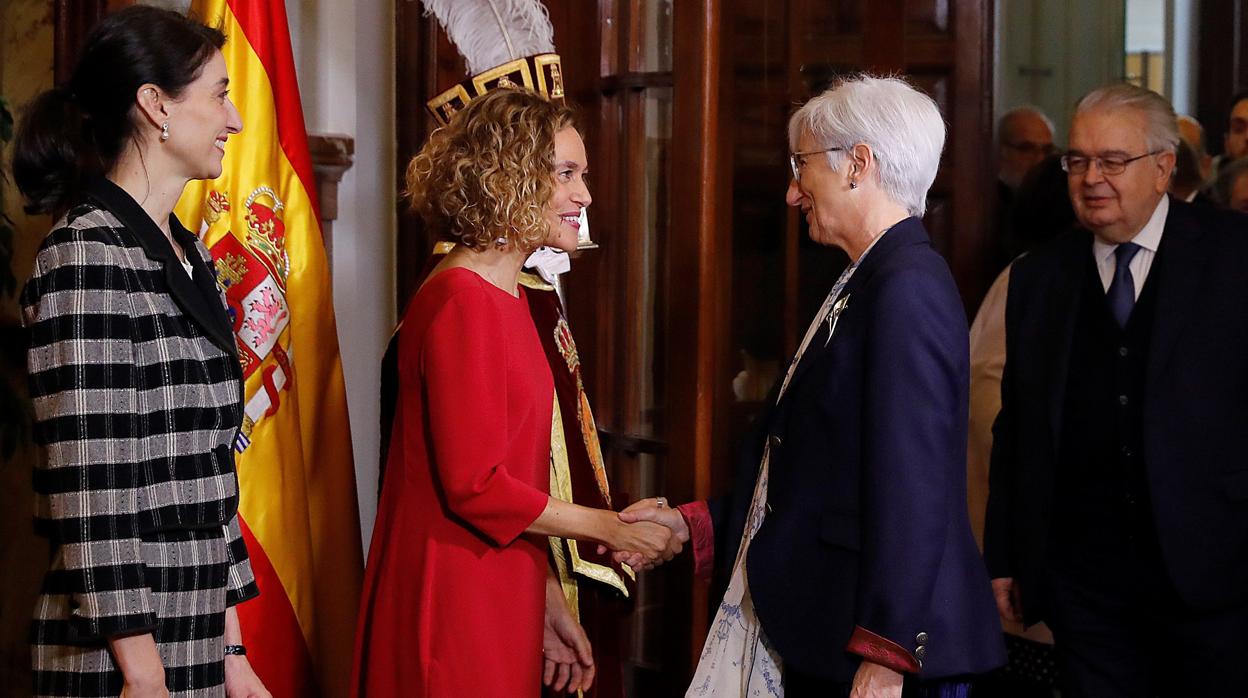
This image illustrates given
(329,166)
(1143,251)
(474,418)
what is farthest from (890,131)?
(329,166)

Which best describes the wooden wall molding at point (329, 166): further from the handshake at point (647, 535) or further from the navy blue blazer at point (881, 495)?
the navy blue blazer at point (881, 495)

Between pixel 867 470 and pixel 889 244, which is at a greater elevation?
pixel 889 244

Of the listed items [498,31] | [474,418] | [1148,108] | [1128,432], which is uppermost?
[498,31]

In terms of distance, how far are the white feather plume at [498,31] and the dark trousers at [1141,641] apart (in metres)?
1.42

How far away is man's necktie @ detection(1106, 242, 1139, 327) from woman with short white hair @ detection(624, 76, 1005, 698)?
686 mm

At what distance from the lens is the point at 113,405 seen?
1568mm

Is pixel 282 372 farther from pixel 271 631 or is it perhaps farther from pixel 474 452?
pixel 474 452

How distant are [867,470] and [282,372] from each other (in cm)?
125

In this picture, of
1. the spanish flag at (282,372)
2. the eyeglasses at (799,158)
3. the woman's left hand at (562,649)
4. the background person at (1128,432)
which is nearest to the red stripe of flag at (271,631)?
the spanish flag at (282,372)

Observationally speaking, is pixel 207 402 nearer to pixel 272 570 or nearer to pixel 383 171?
pixel 272 570

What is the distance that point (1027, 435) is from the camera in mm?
2482

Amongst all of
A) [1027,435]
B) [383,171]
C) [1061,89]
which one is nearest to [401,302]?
[383,171]

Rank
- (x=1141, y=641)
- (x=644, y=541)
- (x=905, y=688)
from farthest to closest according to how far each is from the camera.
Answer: (x=1141, y=641) → (x=644, y=541) → (x=905, y=688)

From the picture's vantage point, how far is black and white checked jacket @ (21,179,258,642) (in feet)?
5.11
